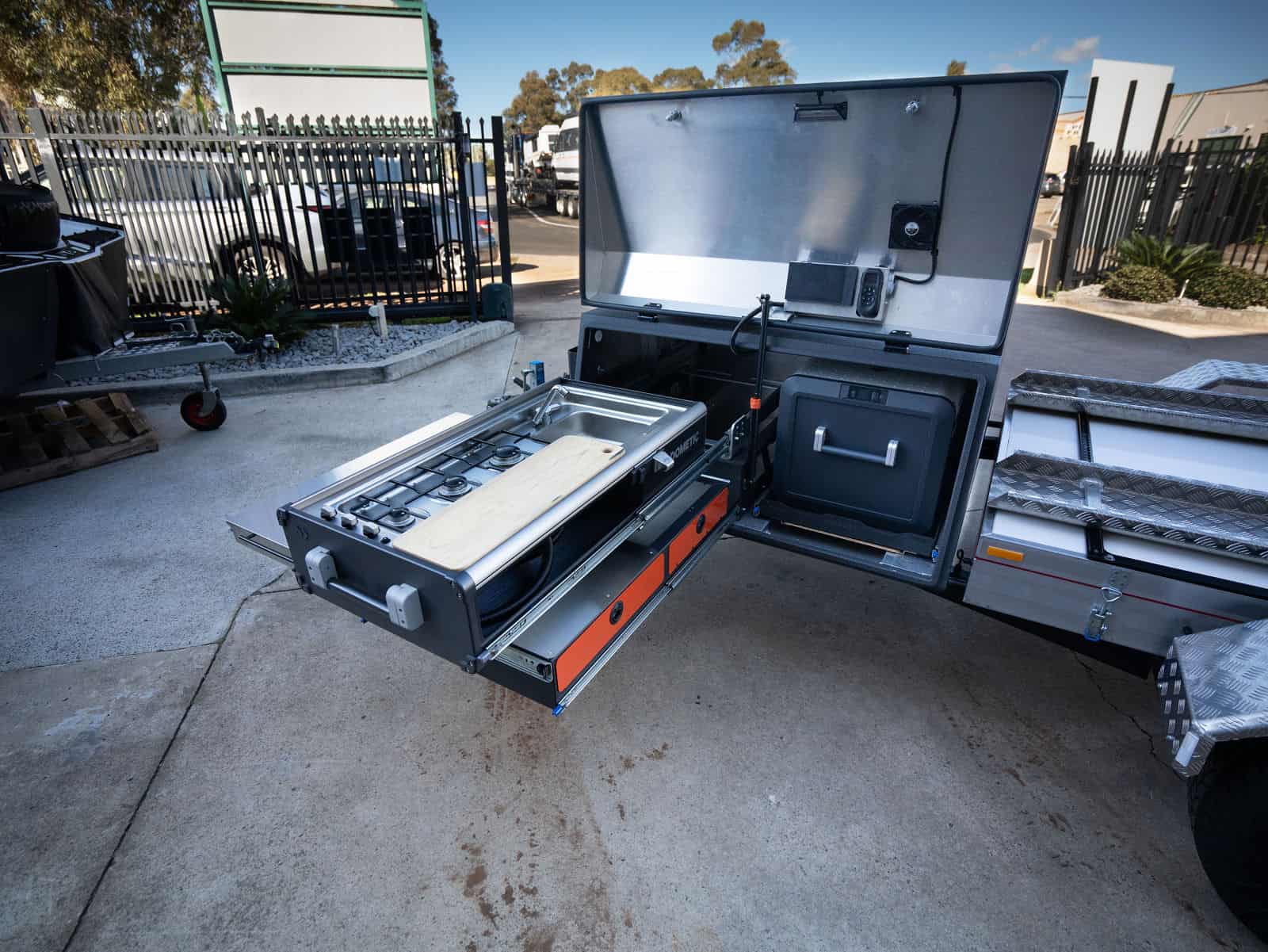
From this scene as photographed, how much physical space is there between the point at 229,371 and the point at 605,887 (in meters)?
6.33

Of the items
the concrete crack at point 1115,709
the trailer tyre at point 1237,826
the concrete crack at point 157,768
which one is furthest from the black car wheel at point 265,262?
the trailer tyre at point 1237,826

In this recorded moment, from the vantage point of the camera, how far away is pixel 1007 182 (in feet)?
8.31

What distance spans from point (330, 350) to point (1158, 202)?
12.5 m

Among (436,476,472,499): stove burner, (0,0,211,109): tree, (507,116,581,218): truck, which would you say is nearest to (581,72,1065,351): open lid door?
(436,476,472,499): stove burner

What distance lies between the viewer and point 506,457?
108 inches

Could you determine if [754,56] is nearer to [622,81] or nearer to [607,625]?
[622,81]

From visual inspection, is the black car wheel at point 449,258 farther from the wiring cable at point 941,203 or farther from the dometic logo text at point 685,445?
the wiring cable at point 941,203

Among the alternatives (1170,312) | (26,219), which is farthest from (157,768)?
(1170,312)

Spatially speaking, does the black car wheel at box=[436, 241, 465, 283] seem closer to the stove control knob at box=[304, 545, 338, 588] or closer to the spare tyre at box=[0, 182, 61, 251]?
the spare tyre at box=[0, 182, 61, 251]

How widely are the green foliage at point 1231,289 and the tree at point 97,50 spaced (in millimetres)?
29639

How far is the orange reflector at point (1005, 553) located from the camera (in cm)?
221

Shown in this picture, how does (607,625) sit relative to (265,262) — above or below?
below

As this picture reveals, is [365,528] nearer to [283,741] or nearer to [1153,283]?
[283,741]

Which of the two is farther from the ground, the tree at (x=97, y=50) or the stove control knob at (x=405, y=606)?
the tree at (x=97, y=50)
